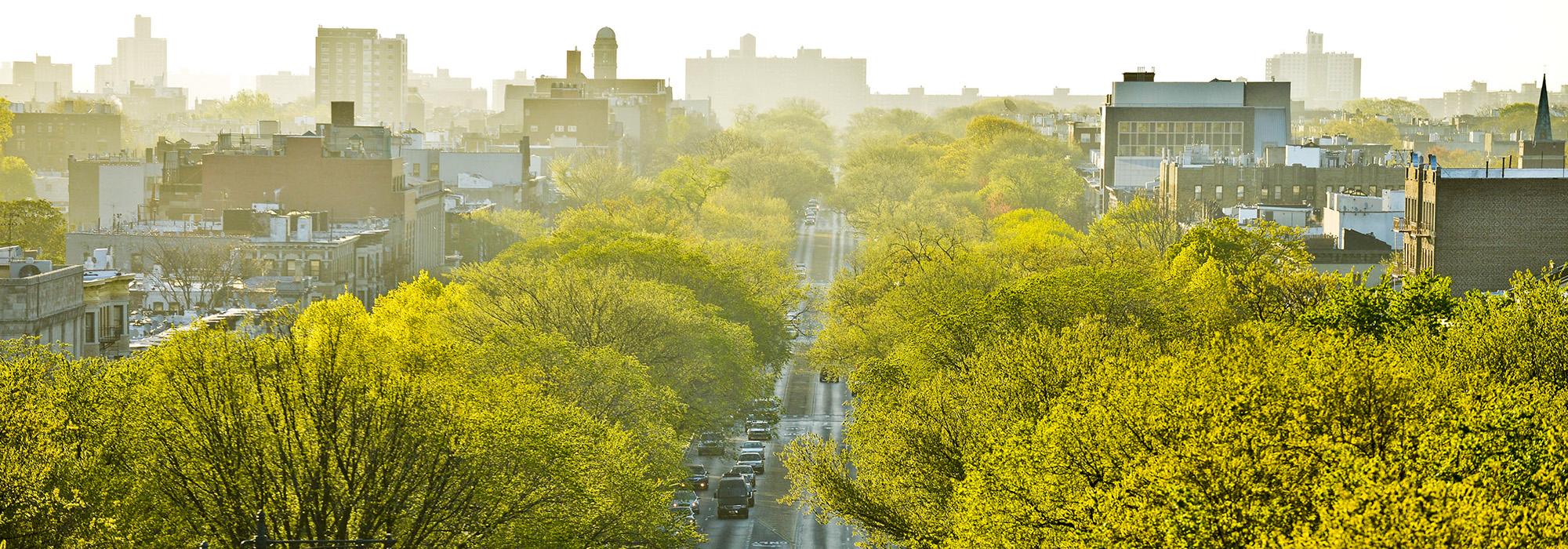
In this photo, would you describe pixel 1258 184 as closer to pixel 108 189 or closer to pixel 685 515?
pixel 108 189

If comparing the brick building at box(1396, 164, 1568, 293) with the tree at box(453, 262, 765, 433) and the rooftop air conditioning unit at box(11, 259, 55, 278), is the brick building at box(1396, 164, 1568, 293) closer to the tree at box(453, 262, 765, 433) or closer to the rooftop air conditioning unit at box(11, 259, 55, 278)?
the tree at box(453, 262, 765, 433)

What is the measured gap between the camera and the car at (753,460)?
80.8 metres

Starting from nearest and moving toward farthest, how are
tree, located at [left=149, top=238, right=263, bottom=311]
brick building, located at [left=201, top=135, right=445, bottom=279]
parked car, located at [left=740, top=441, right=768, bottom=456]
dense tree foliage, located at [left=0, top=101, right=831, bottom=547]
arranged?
dense tree foliage, located at [left=0, top=101, right=831, bottom=547]
parked car, located at [left=740, top=441, right=768, bottom=456]
tree, located at [left=149, top=238, right=263, bottom=311]
brick building, located at [left=201, top=135, right=445, bottom=279]

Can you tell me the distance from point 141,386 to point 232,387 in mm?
1885

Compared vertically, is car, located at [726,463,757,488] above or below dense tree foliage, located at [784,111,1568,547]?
below

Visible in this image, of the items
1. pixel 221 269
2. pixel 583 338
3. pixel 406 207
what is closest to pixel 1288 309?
pixel 583 338

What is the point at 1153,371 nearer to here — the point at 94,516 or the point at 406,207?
the point at 94,516

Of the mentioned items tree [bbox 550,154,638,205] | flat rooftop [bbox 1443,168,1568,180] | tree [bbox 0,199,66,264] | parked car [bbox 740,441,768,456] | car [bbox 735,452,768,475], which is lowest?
car [bbox 735,452,768,475]

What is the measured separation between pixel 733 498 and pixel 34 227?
2302 inches

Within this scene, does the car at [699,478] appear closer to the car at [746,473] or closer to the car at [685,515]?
the car at [746,473]

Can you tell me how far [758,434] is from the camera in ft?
290

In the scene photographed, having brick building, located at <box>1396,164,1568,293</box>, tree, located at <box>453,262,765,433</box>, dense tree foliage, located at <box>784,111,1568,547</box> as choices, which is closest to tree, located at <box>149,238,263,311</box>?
tree, located at <box>453,262,765,433</box>

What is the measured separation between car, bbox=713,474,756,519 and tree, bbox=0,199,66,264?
170 feet

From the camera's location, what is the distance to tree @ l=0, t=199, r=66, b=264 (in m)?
115
